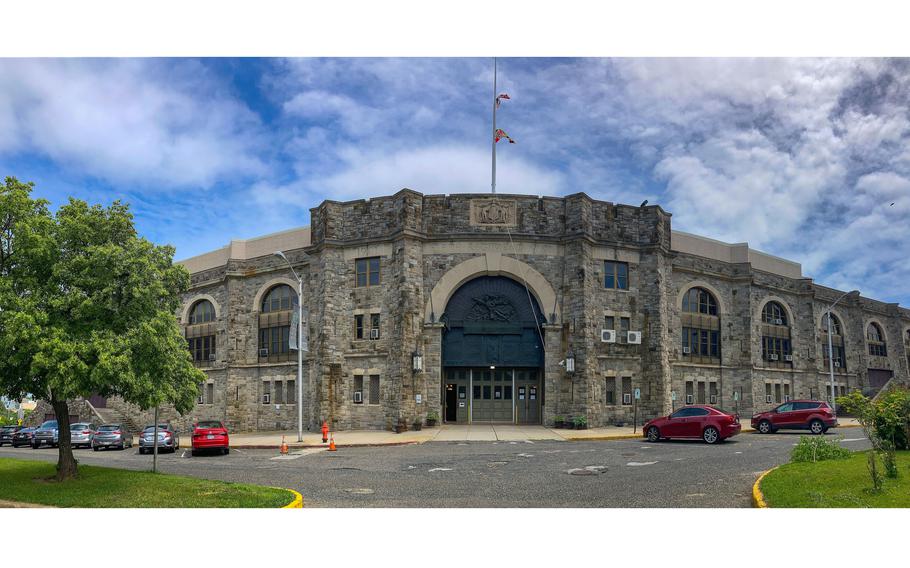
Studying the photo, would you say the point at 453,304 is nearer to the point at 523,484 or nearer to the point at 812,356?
the point at 523,484

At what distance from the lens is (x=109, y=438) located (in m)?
30.9

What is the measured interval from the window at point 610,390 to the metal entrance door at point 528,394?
11.7 ft

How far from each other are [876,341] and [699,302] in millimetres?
22805

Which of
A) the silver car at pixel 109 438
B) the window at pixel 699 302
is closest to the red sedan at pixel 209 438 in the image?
the silver car at pixel 109 438

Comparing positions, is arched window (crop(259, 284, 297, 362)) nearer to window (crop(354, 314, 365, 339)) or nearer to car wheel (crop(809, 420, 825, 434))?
window (crop(354, 314, 365, 339))

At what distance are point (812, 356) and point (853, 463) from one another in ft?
121

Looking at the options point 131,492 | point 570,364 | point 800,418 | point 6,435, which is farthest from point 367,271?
point 6,435

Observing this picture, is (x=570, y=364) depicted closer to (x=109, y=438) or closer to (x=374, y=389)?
(x=374, y=389)

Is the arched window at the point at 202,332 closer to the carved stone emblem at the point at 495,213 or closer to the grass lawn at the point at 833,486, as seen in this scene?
the carved stone emblem at the point at 495,213

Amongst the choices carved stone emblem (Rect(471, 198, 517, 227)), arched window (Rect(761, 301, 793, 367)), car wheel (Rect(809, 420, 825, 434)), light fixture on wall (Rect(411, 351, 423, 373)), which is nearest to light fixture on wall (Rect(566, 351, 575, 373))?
light fixture on wall (Rect(411, 351, 423, 373))

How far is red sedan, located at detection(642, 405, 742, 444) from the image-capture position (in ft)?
80.6

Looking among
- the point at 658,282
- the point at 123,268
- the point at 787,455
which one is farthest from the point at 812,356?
the point at 123,268

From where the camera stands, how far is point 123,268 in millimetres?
14398

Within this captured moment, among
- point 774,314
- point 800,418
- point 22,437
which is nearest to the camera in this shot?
point 800,418
